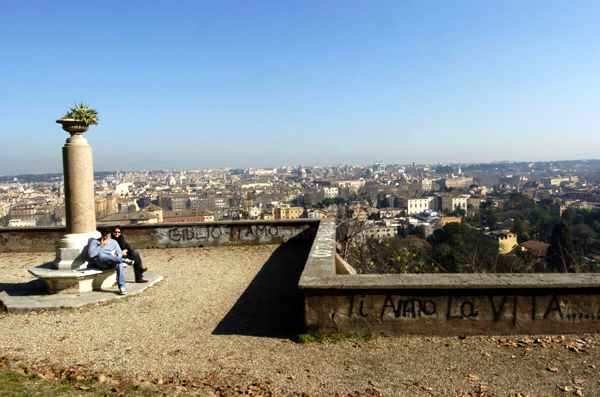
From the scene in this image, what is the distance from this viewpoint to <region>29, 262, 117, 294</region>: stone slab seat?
4.84 m

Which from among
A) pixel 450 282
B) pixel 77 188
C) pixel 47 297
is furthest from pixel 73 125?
pixel 450 282

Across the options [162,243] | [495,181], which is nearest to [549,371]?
[162,243]

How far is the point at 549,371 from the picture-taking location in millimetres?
2807

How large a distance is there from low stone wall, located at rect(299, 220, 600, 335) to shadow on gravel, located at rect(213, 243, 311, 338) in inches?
18.9

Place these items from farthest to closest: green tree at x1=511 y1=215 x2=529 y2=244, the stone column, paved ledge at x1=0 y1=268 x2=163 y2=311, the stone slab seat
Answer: green tree at x1=511 y1=215 x2=529 y2=244 → the stone column → the stone slab seat → paved ledge at x1=0 y1=268 x2=163 y2=311

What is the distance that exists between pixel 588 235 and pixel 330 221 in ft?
138

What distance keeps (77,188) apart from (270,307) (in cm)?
274

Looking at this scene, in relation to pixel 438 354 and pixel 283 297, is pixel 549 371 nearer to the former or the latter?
pixel 438 354

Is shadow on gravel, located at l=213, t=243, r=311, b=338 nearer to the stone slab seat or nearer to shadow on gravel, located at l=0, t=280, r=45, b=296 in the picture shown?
the stone slab seat

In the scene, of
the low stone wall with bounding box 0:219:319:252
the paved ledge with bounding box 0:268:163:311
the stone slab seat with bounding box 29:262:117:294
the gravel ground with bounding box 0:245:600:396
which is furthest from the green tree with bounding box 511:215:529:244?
the stone slab seat with bounding box 29:262:117:294

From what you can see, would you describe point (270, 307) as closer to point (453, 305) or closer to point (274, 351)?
point (274, 351)

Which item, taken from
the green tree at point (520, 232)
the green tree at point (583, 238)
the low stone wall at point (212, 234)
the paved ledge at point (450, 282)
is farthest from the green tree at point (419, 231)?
the paved ledge at point (450, 282)

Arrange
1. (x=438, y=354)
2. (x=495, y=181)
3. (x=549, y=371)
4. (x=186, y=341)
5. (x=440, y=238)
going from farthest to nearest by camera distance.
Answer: (x=495, y=181) → (x=440, y=238) → (x=186, y=341) → (x=438, y=354) → (x=549, y=371)

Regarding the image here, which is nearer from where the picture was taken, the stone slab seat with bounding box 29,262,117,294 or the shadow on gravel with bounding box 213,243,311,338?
the shadow on gravel with bounding box 213,243,311,338
